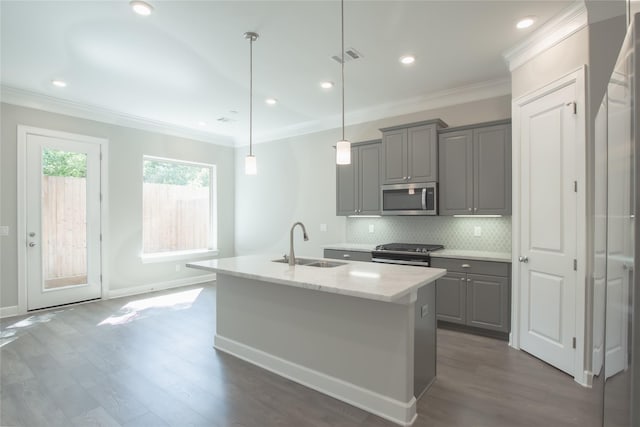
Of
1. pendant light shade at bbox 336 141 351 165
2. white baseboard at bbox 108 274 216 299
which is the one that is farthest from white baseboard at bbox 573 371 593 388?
white baseboard at bbox 108 274 216 299

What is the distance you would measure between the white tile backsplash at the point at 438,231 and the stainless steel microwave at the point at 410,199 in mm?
404

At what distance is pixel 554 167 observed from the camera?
2846mm

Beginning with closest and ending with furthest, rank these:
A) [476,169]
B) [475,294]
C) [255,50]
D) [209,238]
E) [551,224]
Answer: [551,224], [255,50], [475,294], [476,169], [209,238]

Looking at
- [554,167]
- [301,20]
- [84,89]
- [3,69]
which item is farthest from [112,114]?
[554,167]

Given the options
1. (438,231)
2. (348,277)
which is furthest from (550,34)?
(348,277)

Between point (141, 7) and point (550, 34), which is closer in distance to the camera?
point (141, 7)

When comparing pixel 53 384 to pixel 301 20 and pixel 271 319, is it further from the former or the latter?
pixel 301 20

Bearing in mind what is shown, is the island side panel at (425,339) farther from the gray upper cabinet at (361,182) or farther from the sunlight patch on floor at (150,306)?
the sunlight patch on floor at (150,306)

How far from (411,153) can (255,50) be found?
2.21m

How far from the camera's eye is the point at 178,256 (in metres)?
6.03

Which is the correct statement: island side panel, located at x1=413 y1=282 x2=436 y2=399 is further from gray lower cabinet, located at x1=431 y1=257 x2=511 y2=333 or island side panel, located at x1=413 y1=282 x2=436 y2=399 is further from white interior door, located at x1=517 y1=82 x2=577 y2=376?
gray lower cabinet, located at x1=431 y1=257 x2=511 y2=333

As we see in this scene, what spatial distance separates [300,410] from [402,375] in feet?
2.38

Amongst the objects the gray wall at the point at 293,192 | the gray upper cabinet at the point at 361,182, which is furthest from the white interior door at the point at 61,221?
the gray upper cabinet at the point at 361,182

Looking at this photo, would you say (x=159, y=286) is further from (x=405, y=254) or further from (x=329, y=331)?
(x=329, y=331)
